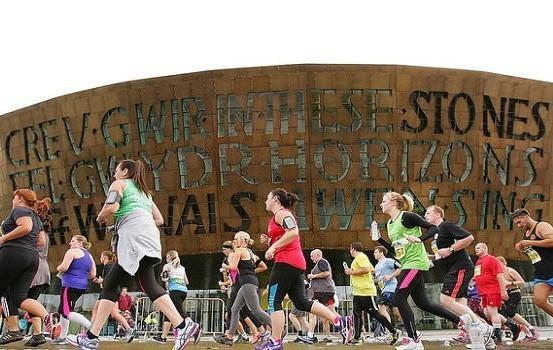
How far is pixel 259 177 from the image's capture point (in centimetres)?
2719

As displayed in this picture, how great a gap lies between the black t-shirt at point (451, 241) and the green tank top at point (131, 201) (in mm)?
3988

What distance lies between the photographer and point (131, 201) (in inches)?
291

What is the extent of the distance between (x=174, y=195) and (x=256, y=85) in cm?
505

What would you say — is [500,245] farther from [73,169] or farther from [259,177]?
[73,169]

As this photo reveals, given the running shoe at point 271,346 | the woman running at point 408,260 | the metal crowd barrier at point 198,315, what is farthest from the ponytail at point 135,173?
the metal crowd barrier at point 198,315

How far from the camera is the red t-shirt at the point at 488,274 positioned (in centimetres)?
1170

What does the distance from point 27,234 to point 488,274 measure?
6838 mm

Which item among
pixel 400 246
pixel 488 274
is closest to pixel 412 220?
pixel 400 246

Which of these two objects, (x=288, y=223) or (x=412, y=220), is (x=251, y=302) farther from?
(x=412, y=220)

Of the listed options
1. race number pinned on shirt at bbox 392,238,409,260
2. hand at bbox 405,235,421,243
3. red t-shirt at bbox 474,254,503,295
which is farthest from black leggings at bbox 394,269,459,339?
red t-shirt at bbox 474,254,503,295

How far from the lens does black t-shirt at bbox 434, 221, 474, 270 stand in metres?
9.54

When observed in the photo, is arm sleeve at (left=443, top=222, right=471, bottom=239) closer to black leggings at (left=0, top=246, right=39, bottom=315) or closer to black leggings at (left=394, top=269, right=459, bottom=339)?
black leggings at (left=394, top=269, right=459, bottom=339)

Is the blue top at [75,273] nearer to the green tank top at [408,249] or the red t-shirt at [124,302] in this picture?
the green tank top at [408,249]

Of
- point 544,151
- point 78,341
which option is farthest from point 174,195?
point 78,341
